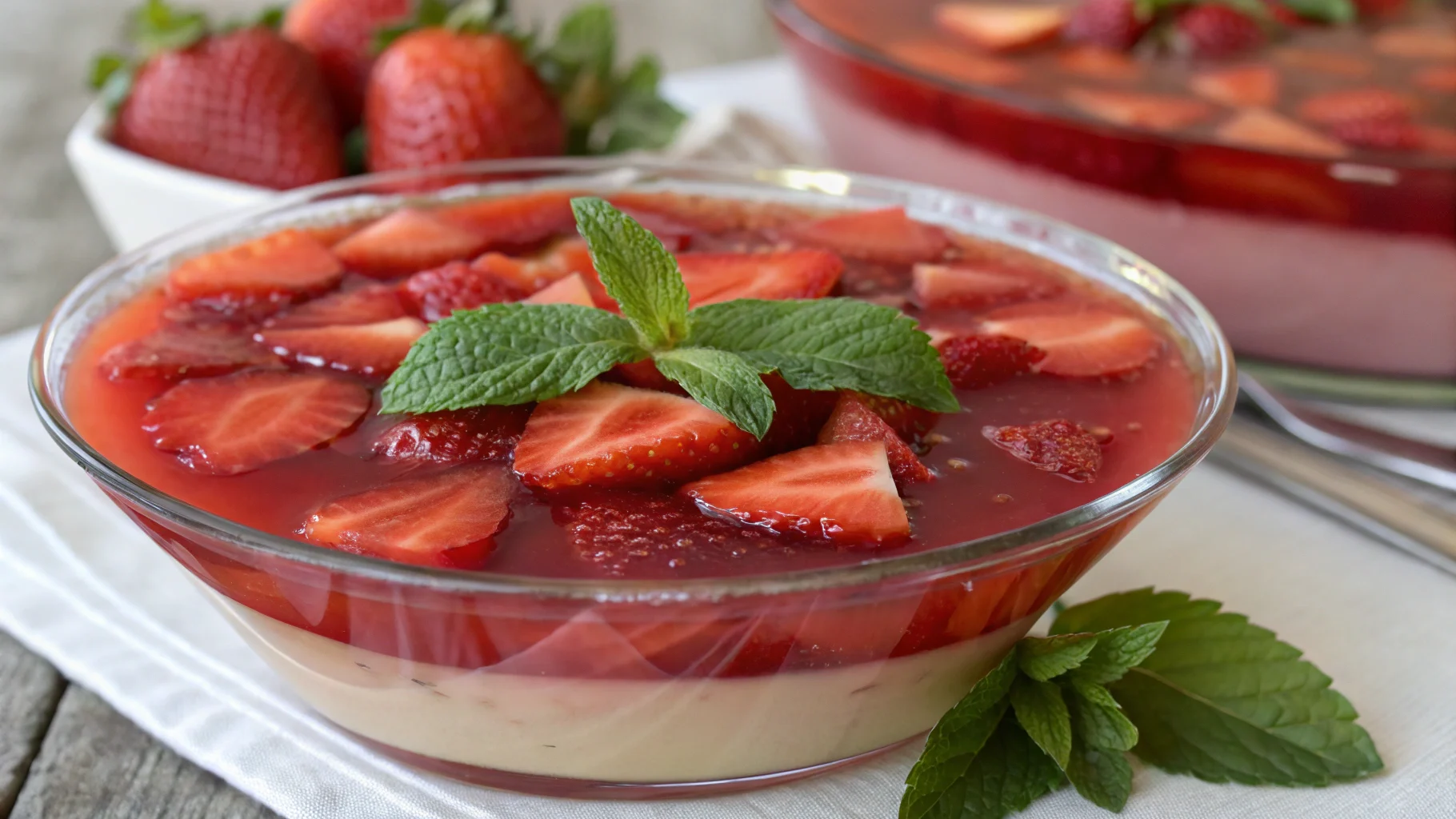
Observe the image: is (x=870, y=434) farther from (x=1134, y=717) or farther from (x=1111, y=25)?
(x=1111, y=25)

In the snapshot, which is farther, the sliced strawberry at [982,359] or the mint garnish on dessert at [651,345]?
the sliced strawberry at [982,359]

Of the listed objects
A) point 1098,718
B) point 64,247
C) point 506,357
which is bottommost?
point 64,247

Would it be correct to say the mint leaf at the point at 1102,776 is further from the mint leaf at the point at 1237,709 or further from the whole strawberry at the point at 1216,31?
the whole strawberry at the point at 1216,31

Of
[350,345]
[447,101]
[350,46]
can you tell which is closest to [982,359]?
[350,345]

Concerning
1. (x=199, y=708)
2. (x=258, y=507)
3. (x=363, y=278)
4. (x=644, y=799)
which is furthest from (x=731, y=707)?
(x=363, y=278)

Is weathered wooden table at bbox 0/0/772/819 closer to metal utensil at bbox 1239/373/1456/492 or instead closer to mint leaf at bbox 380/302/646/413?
mint leaf at bbox 380/302/646/413

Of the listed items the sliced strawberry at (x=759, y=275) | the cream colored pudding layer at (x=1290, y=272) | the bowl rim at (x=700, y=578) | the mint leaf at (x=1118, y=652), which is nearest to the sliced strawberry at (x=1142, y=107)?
the cream colored pudding layer at (x=1290, y=272)

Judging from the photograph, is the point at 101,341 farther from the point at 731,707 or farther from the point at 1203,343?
the point at 1203,343
